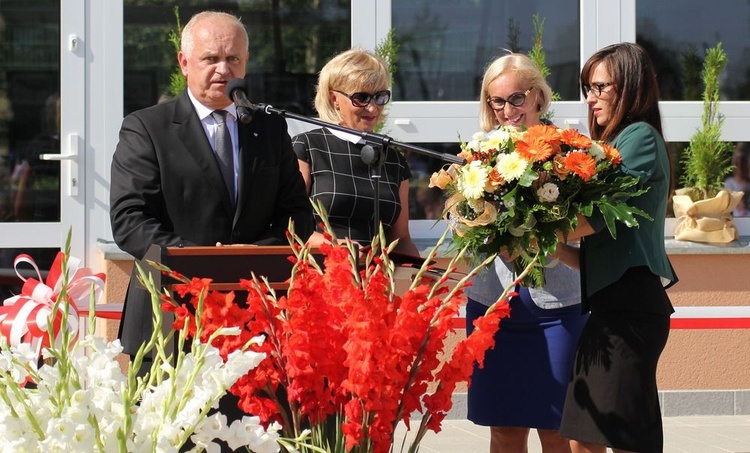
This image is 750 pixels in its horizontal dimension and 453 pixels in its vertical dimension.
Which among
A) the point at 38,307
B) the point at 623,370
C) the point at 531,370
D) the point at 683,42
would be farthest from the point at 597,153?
the point at 683,42

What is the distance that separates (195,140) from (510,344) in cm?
134

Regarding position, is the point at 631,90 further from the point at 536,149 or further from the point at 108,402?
the point at 108,402

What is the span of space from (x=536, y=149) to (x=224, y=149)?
101 centimetres

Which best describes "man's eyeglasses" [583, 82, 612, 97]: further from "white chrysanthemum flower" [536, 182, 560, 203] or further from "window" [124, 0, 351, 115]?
"window" [124, 0, 351, 115]

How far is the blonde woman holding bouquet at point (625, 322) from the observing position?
3260mm

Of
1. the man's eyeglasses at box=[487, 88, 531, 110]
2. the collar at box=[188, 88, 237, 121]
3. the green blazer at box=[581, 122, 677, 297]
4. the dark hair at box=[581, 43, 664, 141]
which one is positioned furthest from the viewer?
the man's eyeglasses at box=[487, 88, 531, 110]

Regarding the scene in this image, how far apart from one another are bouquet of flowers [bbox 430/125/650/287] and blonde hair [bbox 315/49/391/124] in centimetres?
102

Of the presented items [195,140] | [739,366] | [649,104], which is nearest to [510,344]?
[649,104]

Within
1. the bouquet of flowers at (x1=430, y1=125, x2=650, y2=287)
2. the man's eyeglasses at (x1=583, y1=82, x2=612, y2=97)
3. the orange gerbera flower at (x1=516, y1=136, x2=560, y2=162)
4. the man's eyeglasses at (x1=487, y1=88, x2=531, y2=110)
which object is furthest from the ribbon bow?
the man's eyeglasses at (x1=487, y1=88, x2=531, y2=110)

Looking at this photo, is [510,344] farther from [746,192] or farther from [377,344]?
[746,192]

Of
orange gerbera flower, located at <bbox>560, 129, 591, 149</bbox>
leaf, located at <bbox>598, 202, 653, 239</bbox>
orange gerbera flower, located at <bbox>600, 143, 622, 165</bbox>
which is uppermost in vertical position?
orange gerbera flower, located at <bbox>560, 129, 591, 149</bbox>

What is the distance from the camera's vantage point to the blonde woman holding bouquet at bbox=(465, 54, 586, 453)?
390cm

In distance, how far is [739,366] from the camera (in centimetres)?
694

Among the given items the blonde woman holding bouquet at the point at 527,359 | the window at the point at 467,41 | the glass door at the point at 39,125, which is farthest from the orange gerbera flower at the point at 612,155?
the glass door at the point at 39,125
